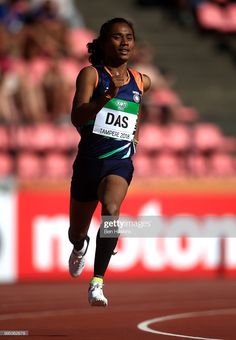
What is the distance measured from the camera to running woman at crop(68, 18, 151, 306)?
889cm

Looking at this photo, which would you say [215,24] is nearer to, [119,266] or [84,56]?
[84,56]

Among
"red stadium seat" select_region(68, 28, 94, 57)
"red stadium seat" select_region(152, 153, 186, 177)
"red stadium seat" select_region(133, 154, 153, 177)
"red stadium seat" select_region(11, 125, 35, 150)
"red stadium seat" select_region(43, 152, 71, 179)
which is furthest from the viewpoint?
"red stadium seat" select_region(68, 28, 94, 57)

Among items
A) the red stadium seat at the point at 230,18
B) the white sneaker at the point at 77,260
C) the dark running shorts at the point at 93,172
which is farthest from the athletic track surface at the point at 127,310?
the red stadium seat at the point at 230,18

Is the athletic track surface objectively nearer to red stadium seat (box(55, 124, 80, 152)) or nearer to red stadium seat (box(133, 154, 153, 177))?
red stadium seat (box(133, 154, 153, 177))

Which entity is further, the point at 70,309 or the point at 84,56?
the point at 84,56

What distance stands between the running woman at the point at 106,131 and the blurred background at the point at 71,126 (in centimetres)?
677

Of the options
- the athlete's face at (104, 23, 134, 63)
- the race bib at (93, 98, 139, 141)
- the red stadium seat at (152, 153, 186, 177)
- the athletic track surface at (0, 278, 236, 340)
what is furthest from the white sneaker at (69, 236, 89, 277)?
the red stadium seat at (152, 153, 186, 177)

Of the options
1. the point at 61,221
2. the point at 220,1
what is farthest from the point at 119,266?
the point at 220,1

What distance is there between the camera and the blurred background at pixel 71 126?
635 inches

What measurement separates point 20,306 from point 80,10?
11170 mm

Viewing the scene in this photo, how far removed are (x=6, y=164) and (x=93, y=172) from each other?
7398mm

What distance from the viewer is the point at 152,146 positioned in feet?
58.3

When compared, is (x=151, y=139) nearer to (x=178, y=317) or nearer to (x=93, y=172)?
(x=178, y=317)

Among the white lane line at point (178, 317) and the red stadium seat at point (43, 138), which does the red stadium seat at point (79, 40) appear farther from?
the white lane line at point (178, 317)
